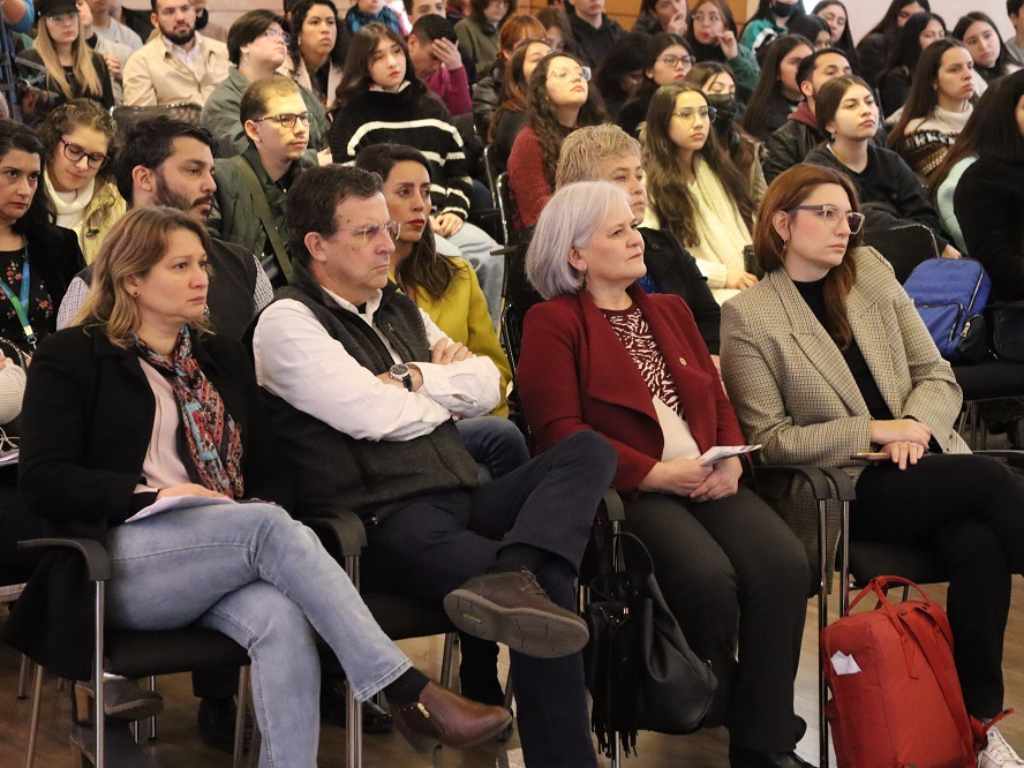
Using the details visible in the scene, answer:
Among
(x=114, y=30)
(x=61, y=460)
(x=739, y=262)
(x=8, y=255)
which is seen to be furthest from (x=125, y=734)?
(x=114, y=30)

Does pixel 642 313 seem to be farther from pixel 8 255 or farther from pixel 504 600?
pixel 8 255

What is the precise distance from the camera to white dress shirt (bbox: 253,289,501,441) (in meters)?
3.15

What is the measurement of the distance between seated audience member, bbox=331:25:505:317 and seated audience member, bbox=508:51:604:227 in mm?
335

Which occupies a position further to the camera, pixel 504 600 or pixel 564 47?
pixel 564 47

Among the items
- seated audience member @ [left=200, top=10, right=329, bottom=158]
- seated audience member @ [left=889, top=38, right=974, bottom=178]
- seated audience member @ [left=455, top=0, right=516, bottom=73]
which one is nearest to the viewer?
seated audience member @ [left=200, top=10, right=329, bottom=158]

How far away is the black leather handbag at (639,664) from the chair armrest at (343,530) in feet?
1.57

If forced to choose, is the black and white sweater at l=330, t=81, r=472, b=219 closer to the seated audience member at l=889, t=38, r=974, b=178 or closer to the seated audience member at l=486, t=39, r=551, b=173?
the seated audience member at l=486, t=39, r=551, b=173

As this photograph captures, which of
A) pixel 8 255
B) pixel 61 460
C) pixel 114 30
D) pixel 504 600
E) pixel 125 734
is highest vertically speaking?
pixel 114 30

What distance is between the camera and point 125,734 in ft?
9.54

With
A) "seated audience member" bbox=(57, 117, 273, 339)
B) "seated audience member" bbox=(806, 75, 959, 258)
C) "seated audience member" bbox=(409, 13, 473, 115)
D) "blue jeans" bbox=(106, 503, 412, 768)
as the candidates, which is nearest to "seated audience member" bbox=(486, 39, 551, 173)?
"seated audience member" bbox=(409, 13, 473, 115)

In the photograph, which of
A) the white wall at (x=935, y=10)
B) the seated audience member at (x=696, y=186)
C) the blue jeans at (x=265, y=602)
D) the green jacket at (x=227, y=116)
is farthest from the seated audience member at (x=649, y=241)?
the white wall at (x=935, y=10)

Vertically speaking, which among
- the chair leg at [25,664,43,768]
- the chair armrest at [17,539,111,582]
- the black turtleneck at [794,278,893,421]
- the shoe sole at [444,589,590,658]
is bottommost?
the chair leg at [25,664,43,768]

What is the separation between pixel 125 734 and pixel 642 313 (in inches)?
57.6

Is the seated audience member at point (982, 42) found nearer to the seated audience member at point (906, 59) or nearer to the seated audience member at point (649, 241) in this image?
the seated audience member at point (906, 59)
